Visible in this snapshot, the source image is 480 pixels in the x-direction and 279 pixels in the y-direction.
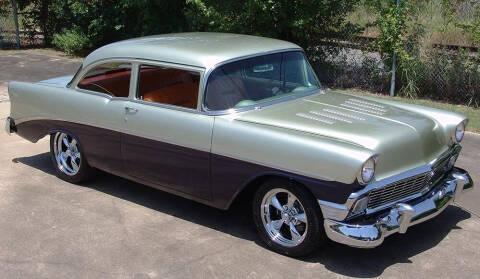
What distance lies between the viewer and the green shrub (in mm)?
15164

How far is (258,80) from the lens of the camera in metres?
5.06

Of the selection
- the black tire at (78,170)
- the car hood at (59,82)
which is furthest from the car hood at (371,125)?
the car hood at (59,82)

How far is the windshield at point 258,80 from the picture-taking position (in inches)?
189

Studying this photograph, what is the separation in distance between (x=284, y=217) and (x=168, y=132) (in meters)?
1.28

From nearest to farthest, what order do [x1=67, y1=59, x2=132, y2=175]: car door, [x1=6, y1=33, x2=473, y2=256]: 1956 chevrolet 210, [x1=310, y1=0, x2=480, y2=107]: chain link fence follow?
[x1=6, y1=33, x2=473, y2=256]: 1956 chevrolet 210, [x1=67, y1=59, x2=132, y2=175]: car door, [x1=310, y1=0, x2=480, y2=107]: chain link fence

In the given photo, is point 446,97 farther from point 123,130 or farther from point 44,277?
point 44,277

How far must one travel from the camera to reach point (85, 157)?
579 centimetres

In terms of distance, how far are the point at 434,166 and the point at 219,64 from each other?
197 cm

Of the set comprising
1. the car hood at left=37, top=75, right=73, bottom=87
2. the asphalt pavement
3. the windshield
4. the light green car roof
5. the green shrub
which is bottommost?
the green shrub

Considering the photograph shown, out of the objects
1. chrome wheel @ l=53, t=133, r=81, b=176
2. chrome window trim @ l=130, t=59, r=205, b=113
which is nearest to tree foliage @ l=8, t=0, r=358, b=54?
chrome wheel @ l=53, t=133, r=81, b=176

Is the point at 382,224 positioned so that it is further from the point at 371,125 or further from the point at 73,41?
the point at 73,41

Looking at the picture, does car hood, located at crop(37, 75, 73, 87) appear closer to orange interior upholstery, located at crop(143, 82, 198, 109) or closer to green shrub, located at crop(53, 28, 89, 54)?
orange interior upholstery, located at crop(143, 82, 198, 109)

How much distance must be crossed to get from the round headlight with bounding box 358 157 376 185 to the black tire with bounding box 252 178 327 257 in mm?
428

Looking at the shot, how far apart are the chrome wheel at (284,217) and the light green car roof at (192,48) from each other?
4.21ft
